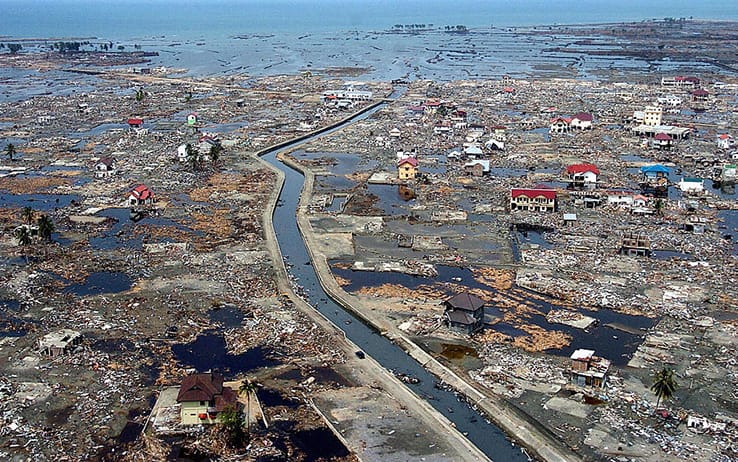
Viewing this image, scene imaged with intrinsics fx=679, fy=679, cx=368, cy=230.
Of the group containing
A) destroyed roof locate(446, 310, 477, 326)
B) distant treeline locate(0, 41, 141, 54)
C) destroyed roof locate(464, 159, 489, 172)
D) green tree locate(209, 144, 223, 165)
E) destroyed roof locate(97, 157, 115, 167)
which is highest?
distant treeline locate(0, 41, 141, 54)

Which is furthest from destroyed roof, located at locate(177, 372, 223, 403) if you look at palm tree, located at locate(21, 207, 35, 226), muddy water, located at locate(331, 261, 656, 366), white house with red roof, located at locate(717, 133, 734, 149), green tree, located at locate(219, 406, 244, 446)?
white house with red roof, located at locate(717, 133, 734, 149)

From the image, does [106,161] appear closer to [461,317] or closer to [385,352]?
[385,352]

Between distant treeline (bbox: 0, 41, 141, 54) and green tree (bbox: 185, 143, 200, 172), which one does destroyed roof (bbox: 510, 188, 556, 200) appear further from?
distant treeline (bbox: 0, 41, 141, 54)

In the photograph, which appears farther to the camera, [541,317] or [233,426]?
[541,317]

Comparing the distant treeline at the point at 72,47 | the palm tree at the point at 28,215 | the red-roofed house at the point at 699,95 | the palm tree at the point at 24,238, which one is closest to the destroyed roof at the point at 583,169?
the palm tree at the point at 24,238

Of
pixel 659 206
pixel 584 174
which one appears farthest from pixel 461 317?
pixel 584 174

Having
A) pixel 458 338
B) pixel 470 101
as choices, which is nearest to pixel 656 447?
pixel 458 338
